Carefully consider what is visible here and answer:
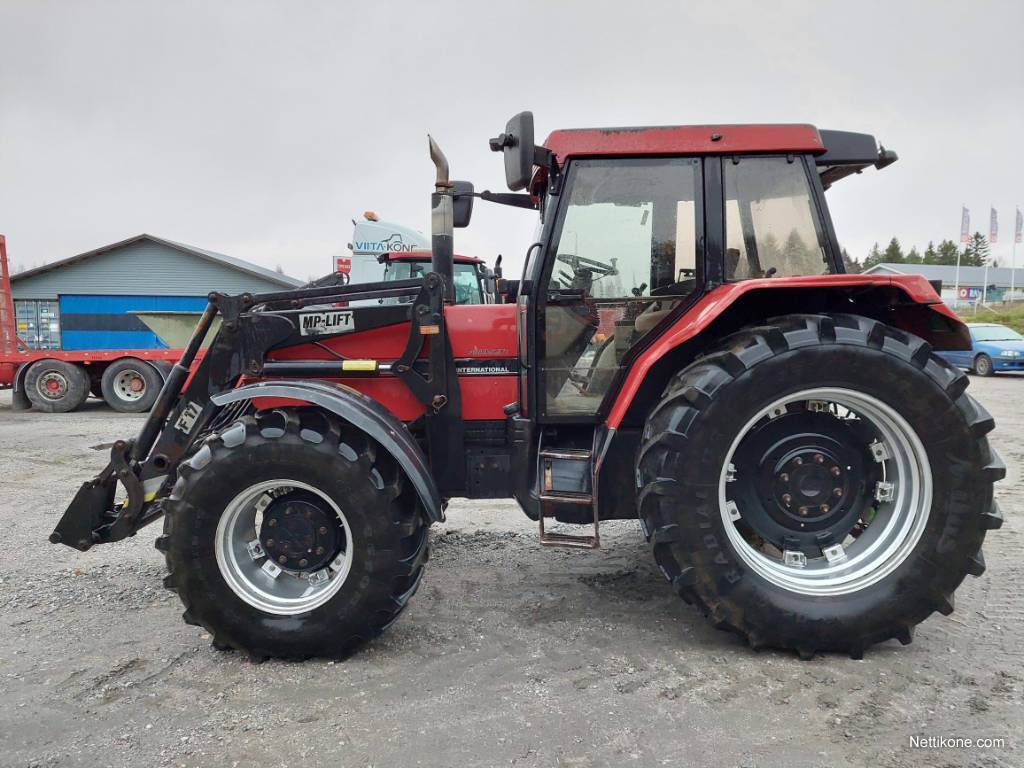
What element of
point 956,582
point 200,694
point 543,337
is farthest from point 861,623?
point 200,694

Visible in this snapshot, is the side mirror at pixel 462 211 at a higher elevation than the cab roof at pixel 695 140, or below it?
below

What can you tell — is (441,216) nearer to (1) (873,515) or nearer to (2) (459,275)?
(1) (873,515)

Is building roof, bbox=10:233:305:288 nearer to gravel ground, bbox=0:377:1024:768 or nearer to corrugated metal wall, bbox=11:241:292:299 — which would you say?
corrugated metal wall, bbox=11:241:292:299

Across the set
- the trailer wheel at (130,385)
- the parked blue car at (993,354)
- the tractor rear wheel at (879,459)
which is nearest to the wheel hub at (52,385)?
the trailer wheel at (130,385)

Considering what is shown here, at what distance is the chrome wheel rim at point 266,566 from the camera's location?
2736mm

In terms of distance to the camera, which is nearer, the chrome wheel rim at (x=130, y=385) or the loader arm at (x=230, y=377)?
the loader arm at (x=230, y=377)

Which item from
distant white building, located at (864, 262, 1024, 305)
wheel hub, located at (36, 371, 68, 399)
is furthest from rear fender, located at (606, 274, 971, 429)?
distant white building, located at (864, 262, 1024, 305)

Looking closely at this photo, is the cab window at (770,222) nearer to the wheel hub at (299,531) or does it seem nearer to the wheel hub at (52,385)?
the wheel hub at (299,531)

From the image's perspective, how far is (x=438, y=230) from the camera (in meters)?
3.08

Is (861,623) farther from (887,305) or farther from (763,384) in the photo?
(887,305)

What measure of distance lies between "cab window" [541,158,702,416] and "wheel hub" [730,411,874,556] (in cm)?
77

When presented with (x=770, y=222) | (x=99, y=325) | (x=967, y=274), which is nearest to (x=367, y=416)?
(x=770, y=222)

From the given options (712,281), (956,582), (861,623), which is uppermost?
(712,281)

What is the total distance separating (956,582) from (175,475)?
3604 millimetres
